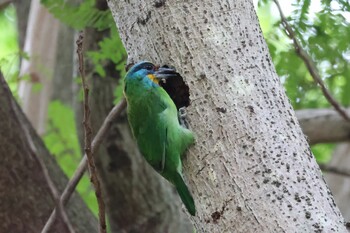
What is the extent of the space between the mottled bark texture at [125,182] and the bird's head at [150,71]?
2.02 meters

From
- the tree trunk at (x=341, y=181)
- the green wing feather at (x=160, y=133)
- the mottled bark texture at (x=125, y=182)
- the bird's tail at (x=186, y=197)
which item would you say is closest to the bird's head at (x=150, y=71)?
the green wing feather at (x=160, y=133)

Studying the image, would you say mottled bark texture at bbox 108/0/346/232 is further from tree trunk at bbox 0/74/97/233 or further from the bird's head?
tree trunk at bbox 0/74/97/233

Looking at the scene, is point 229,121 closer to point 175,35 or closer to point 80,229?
point 175,35

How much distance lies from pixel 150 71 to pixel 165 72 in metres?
0.13

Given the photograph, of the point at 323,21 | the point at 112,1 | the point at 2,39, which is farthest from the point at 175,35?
the point at 2,39

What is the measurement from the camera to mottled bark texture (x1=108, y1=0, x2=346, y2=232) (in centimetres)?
273

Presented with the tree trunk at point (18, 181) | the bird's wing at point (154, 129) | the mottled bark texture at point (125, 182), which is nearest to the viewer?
the bird's wing at point (154, 129)

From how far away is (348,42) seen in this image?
430cm

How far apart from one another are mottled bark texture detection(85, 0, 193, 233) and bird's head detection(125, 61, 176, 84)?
2.02 metres

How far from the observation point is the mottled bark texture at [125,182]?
551cm

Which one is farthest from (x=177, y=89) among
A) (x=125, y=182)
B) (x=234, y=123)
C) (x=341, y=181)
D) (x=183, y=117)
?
(x=341, y=181)

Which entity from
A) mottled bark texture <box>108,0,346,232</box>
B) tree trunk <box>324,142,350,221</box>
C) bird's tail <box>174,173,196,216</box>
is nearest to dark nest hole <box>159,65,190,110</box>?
mottled bark texture <box>108,0,346,232</box>

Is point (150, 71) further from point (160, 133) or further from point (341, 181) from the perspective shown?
point (341, 181)

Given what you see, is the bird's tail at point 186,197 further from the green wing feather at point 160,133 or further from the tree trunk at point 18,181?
the tree trunk at point 18,181
